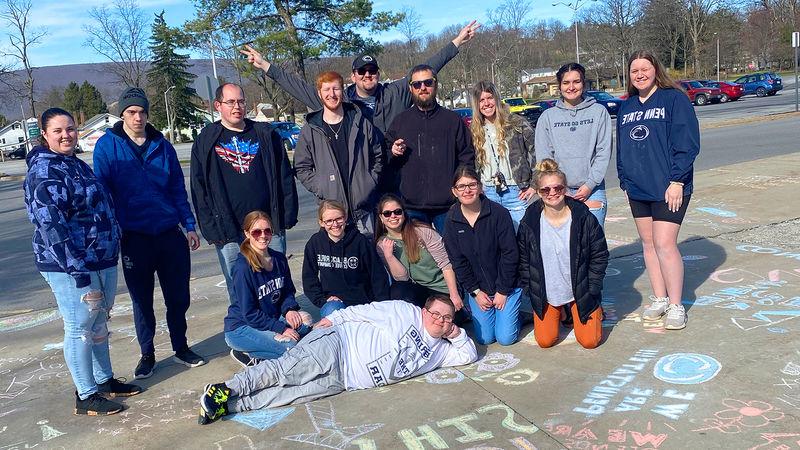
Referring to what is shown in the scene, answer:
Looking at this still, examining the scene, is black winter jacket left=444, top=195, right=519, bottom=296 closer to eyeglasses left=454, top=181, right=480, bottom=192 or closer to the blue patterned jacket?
eyeglasses left=454, top=181, right=480, bottom=192

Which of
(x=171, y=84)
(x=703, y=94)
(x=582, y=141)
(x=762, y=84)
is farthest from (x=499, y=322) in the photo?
(x=171, y=84)

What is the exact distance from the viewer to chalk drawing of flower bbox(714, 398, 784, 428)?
3.04 m

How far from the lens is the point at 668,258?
4.33m

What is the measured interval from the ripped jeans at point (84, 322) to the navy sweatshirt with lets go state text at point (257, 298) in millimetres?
728

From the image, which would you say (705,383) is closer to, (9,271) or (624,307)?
(624,307)

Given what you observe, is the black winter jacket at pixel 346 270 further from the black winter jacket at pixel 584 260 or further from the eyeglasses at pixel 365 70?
the eyeglasses at pixel 365 70

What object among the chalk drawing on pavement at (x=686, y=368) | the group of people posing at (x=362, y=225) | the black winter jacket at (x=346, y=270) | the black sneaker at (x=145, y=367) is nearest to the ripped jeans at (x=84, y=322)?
the group of people posing at (x=362, y=225)

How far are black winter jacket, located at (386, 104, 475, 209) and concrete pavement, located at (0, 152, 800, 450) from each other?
1.22 m

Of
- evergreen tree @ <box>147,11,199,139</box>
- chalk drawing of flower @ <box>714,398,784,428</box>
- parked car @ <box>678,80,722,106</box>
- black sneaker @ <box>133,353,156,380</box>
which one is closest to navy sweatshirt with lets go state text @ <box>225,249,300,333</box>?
black sneaker @ <box>133,353,156,380</box>

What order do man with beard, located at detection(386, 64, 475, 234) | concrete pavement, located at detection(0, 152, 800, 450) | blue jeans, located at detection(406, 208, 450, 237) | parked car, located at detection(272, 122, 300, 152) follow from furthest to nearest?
1. parked car, located at detection(272, 122, 300, 152)
2. blue jeans, located at detection(406, 208, 450, 237)
3. man with beard, located at detection(386, 64, 475, 234)
4. concrete pavement, located at detection(0, 152, 800, 450)

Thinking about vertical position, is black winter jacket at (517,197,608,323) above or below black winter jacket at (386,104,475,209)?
below

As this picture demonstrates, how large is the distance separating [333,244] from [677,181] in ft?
7.51

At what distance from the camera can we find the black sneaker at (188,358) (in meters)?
4.41

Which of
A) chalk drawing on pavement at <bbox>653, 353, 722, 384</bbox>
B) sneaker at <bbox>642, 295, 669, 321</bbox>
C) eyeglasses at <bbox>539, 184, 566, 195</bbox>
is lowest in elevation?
chalk drawing on pavement at <bbox>653, 353, 722, 384</bbox>
